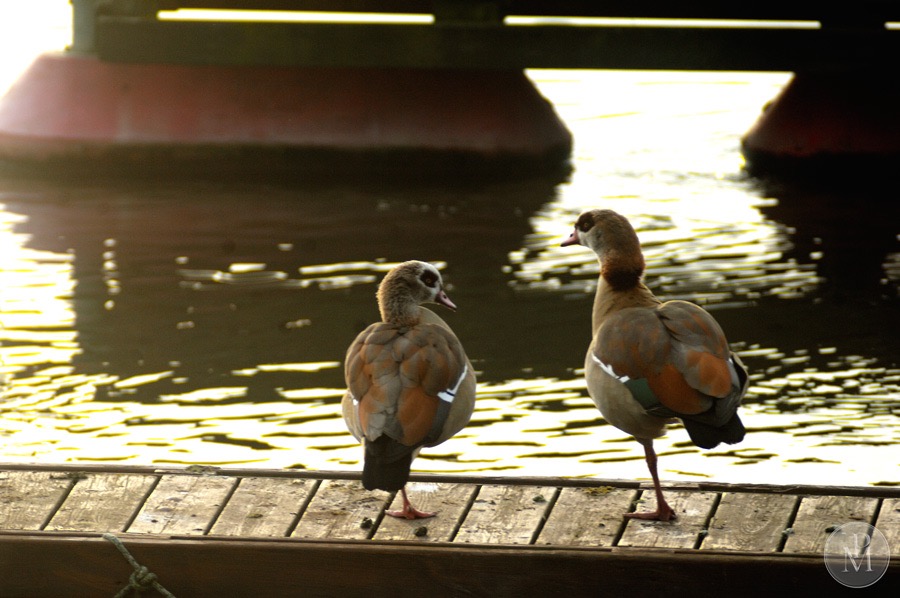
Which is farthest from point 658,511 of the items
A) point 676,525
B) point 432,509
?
point 432,509

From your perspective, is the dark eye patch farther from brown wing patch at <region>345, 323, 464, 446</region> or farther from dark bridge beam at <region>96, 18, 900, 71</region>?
dark bridge beam at <region>96, 18, 900, 71</region>

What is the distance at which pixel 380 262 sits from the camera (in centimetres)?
1126

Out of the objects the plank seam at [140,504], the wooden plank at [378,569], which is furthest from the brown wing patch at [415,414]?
the plank seam at [140,504]

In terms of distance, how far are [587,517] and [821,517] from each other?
0.80 meters

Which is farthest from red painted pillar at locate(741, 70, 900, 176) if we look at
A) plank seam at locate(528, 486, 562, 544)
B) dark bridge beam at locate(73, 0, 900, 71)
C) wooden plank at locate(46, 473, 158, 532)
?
wooden plank at locate(46, 473, 158, 532)

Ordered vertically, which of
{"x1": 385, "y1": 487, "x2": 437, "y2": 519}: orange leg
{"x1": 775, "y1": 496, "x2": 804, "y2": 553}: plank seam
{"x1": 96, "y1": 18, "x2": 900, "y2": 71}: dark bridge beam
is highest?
{"x1": 775, "y1": 496, "x2": 804, "y2": 553}: plank seam

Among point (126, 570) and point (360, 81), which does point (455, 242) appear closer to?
point (360, 81)

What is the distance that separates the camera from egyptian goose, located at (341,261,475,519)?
4.59 m

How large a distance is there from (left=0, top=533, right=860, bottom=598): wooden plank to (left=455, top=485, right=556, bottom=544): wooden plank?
127 millimetres

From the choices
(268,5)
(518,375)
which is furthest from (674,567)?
(268,5)

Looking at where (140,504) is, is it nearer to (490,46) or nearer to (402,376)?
(402,376)

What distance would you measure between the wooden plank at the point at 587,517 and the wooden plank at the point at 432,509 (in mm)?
316

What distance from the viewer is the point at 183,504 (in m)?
5.16
